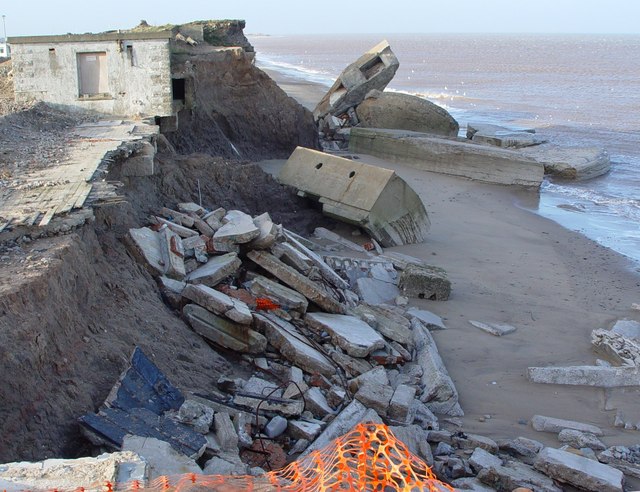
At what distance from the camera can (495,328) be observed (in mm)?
10305

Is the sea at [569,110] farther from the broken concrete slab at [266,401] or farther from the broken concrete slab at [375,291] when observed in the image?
the broken concrete slab at [266,401]

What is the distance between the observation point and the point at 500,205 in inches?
712

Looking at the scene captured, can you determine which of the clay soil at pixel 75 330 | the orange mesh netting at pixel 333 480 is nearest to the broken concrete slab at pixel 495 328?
the clay soil at pixel 75 330

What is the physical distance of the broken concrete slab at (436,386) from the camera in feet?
26.6

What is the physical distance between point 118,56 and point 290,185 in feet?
14.7

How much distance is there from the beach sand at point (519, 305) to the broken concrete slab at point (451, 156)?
1508 mm

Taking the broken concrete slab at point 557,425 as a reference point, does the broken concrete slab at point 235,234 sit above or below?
above

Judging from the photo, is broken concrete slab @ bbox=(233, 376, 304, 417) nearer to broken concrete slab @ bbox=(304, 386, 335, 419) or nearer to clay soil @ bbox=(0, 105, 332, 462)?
broken concrete slab @ bbox=(304, 386, 335, 419)

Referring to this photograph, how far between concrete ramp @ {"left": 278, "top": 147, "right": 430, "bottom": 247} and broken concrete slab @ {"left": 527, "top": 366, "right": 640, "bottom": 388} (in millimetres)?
4944

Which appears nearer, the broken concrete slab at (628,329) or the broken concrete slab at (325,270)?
the broken concrete slab at (628,329)

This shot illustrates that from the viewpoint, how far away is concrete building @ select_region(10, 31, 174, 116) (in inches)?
592

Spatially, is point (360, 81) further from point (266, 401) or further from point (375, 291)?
point (266, 401)

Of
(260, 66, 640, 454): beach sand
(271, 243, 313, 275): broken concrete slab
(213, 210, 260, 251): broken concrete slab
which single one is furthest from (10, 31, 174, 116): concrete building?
(271, 243, 313, 275): broken concrete slab

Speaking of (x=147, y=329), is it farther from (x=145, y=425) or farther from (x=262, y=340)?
(x=145, y=425)
